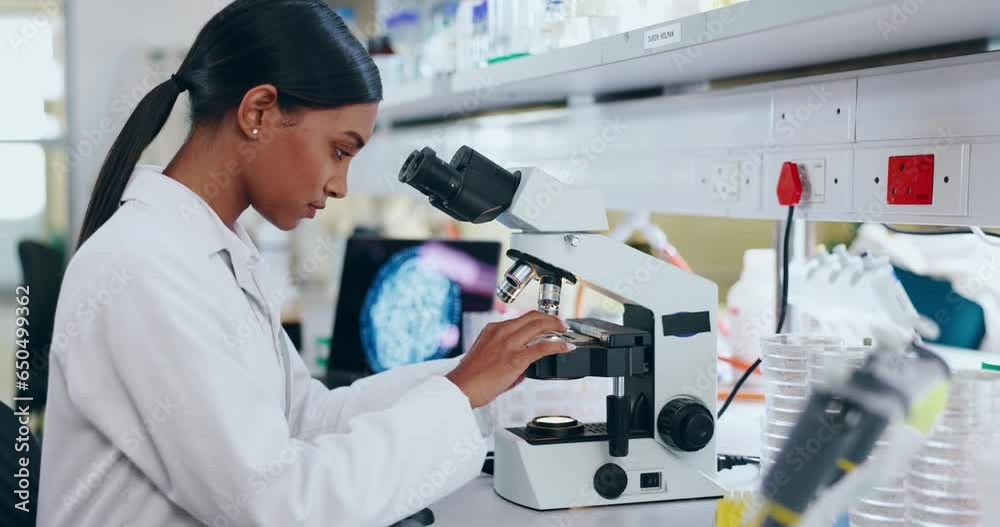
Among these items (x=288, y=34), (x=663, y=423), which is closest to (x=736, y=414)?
(x=663, y=423)

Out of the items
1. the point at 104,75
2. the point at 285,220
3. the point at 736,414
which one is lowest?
the point at 736,414

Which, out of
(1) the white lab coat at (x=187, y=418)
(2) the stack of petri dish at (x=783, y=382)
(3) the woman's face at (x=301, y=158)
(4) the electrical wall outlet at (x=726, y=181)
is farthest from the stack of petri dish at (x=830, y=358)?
(3) the woman's face at (x=301, y=158)

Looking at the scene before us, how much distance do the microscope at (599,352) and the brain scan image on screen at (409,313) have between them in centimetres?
79

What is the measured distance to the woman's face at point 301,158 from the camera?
1.09 metres

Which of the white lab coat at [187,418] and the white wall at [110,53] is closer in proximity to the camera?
the white lab coat at [187,418]

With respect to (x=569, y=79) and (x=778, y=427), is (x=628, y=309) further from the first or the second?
(x=569, y=79)

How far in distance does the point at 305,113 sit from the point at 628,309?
516mm

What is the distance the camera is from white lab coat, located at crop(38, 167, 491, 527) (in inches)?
35.7

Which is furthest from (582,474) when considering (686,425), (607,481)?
(686,425)

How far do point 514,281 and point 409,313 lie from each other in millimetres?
940

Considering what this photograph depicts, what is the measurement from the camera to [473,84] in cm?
179

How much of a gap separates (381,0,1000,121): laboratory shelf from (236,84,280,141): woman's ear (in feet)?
1.66

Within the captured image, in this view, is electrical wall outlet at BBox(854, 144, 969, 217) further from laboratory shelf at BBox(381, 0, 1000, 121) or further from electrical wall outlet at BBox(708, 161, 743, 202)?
electrical wall outlet at BBox(708, 161, 743, 202)

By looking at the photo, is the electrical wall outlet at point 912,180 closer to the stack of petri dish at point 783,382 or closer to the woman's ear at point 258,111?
the stack of petri dish at point 783,382
